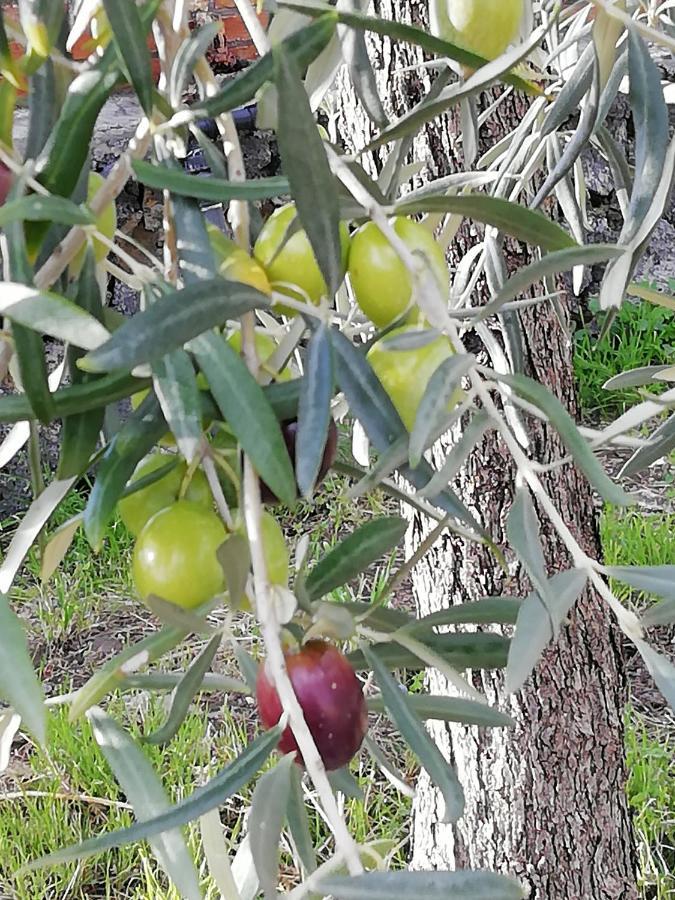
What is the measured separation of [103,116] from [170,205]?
7.51 ft

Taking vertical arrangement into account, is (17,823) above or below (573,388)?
below

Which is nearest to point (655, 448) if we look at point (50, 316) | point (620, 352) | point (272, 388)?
point (272, 388)

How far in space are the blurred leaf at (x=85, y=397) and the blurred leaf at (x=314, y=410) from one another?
0.26 feet

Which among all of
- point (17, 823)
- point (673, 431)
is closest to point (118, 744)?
point (673, 431)

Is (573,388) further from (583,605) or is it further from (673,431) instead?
(673,431)

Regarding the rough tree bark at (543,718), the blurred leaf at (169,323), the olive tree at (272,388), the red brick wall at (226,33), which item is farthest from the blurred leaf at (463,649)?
the red brick wall at (226,33)

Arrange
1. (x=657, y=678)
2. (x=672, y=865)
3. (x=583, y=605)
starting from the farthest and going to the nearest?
(x=672, y=865) → (x=583, y=605) → (x=657, y=678)

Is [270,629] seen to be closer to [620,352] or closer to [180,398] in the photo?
[180,398]

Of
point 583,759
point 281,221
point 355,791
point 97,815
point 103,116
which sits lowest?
point 97,815

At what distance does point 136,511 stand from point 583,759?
829mm

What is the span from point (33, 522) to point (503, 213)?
0.26 m

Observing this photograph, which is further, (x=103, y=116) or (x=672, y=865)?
(x=103, y=116)

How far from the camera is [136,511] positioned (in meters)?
0.48

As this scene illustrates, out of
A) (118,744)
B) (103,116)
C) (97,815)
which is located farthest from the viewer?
(103,116)
